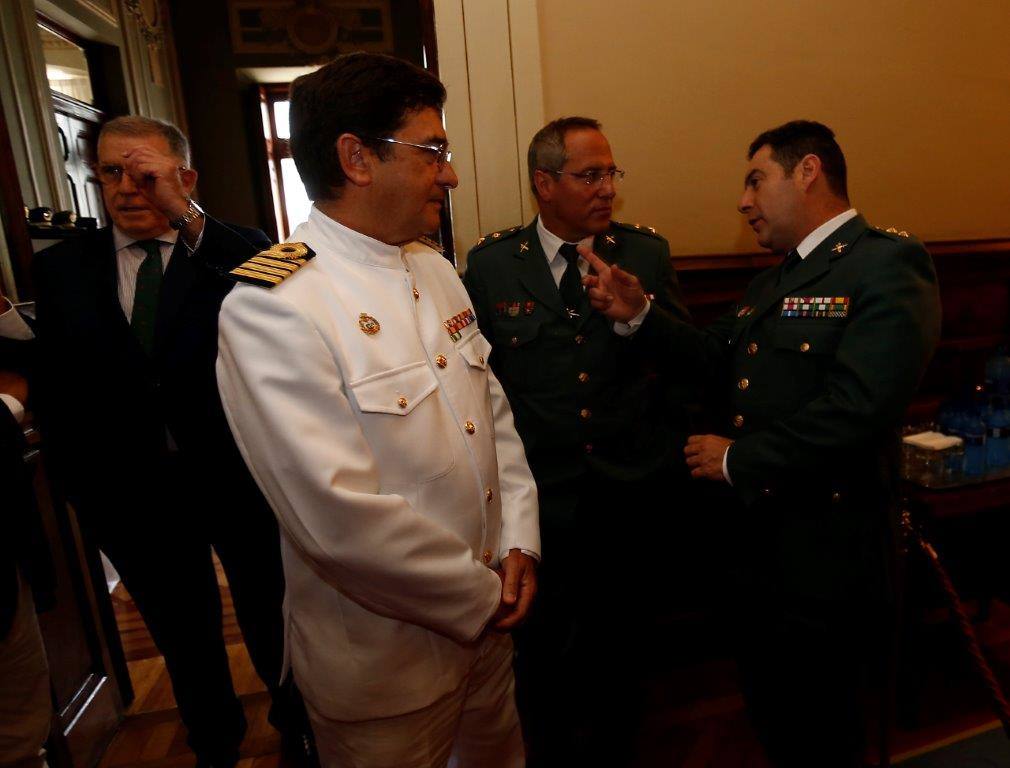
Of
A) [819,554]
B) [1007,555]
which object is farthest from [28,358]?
[1007,555]

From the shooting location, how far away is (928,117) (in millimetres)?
2469

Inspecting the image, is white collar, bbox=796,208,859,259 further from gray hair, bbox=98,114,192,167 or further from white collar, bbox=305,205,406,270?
gray hair, bbox=98,114,192,167

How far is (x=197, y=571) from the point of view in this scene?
5.84ft

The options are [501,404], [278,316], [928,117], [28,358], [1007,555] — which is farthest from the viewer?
[928,117]

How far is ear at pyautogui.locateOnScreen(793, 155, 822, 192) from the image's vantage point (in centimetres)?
150

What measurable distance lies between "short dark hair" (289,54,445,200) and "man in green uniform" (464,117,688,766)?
0.82 metres

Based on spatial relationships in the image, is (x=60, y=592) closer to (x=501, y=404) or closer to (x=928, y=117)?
(x=501, y=404)

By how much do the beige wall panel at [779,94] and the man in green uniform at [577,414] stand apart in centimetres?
42

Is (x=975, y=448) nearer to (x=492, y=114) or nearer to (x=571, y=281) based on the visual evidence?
(x=571, y=281)

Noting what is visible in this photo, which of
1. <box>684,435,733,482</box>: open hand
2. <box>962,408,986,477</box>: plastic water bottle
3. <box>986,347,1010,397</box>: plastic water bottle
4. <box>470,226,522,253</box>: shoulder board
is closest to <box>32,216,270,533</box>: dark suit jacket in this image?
<box>470,226,522,253</box>: shoulder board

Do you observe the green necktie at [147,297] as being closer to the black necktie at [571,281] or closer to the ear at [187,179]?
the ear at [187,179]

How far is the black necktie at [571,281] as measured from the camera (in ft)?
5.93

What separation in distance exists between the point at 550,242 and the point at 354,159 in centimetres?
92

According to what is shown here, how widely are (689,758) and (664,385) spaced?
3.64ft
